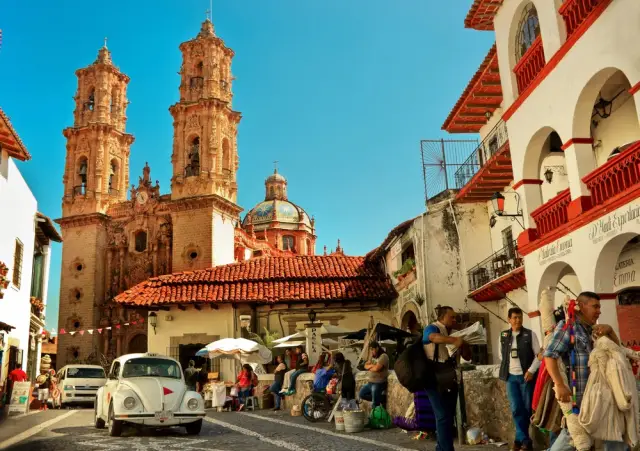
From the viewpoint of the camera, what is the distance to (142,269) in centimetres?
4341

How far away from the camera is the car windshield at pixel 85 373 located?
84.4ft

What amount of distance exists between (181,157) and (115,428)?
103ft

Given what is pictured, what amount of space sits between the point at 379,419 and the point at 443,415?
4.83m

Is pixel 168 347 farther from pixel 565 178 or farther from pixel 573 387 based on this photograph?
pixel 573 387

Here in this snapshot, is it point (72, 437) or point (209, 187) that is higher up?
point (209, 187)

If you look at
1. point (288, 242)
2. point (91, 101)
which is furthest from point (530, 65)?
point (288, 242)

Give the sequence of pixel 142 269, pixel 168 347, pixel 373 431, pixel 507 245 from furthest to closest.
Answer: pixel 142 269
pixel 168 347
pixel 507 245
pixel 373 431

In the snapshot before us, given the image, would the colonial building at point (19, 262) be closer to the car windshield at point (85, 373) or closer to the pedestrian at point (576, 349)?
the car windshield at point (85, 373)

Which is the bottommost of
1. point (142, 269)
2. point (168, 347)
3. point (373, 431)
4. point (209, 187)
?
point (373, 431)

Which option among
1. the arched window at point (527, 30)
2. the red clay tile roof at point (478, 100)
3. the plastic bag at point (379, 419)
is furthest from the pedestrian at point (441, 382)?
the red clay tile roof at point (478, 100)

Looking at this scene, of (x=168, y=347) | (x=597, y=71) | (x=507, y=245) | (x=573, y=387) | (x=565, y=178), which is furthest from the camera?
(x=168, y=347)

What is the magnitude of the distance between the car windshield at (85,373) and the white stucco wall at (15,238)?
5.68ft

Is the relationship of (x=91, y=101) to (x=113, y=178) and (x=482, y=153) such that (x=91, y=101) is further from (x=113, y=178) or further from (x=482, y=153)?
(x=482, y=153)

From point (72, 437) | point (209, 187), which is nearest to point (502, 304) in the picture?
point (72, 437)
